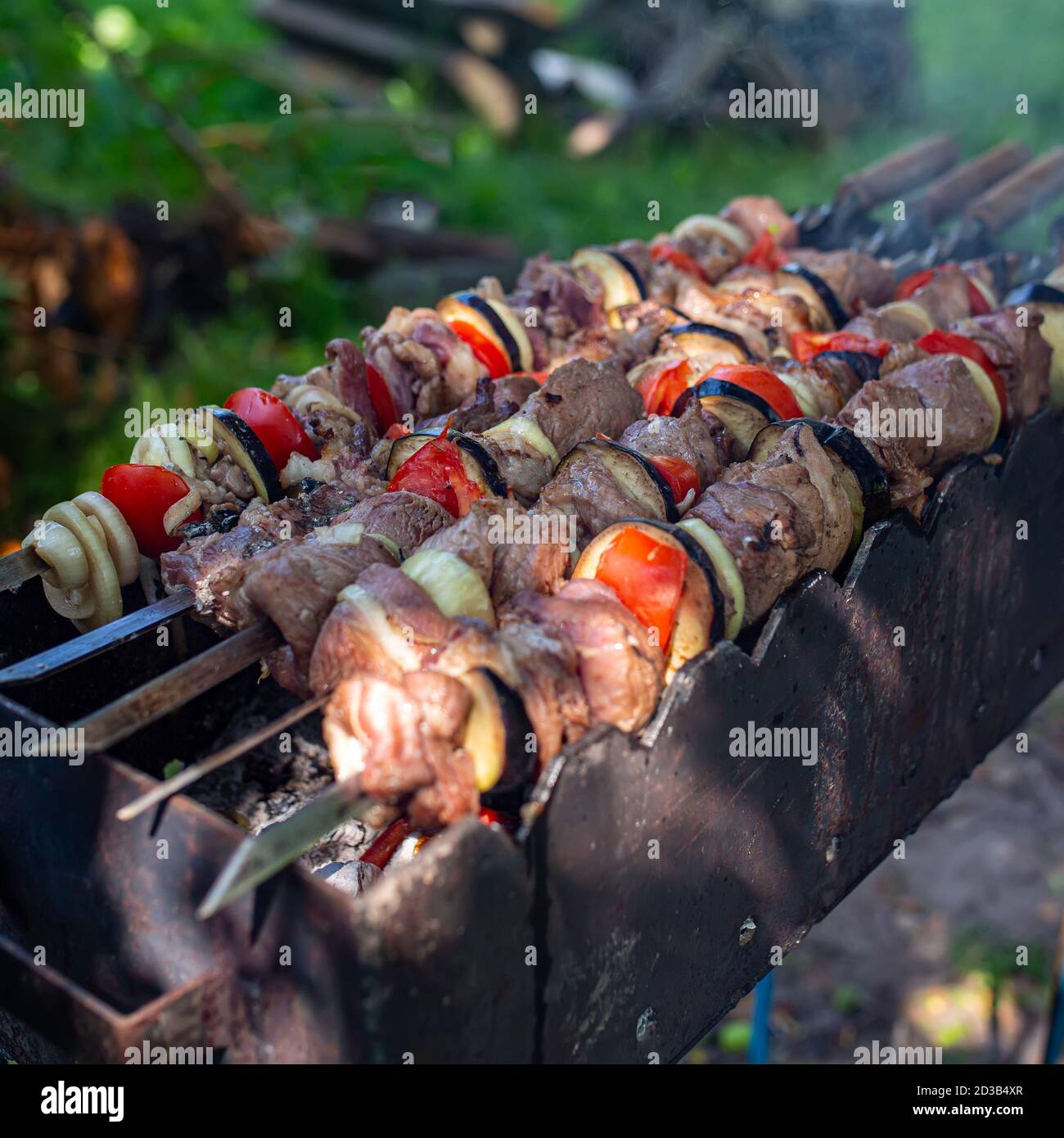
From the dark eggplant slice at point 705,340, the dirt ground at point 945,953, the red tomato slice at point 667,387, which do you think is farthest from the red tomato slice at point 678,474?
the dirt ground at point 945,953

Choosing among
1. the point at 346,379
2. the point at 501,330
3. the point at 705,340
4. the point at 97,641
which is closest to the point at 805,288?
the point at 705,340

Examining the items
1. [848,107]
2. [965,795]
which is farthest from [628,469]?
[848,107]

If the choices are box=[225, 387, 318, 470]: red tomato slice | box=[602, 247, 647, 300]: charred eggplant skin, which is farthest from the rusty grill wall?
box=[602, 247, 647, 300]: charred eggplant skin

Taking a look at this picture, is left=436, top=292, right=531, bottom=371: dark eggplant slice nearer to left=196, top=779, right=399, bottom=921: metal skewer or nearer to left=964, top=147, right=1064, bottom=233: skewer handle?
left=196, top=779, right=399, bottom=921: metal skewer

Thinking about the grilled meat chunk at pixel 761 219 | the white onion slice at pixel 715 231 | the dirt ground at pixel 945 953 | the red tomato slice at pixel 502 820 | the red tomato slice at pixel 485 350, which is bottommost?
the dirt ground at pixel 945 953

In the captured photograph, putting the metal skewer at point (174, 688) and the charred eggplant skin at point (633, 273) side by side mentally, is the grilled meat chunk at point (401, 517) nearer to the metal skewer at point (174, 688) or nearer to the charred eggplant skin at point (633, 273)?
the metal skewer at point (174, 688)

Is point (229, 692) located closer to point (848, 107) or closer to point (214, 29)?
point (214, 29)

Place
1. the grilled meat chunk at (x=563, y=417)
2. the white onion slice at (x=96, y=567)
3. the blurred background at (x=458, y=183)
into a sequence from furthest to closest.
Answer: the blurred background at (x=458, y=183), the grilled meat chunk at (x=563, y=417), the white onion slice at (x=96, y=567)
